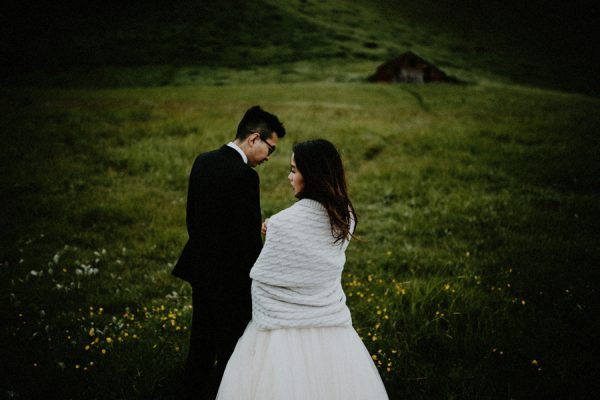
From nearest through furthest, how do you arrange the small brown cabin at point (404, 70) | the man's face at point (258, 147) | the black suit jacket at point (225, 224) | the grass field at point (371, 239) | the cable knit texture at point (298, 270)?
the cable knit texture at point (298, 270) → the black suit jacket at point (225, 224) → the man's face at point (258, 147) → the grass field at point (371, 239) → the small brown cabin at point (404, 70)

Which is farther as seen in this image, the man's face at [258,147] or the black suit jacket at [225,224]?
the man's face at [258,147]

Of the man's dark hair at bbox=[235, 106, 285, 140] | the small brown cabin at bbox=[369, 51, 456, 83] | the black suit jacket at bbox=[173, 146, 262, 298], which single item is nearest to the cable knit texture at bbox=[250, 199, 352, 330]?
the black suit jacket at bbox=[173, 146, 262, 298]

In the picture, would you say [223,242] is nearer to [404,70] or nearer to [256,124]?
[256,124]

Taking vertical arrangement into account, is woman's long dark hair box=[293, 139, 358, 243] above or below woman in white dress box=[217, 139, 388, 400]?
above

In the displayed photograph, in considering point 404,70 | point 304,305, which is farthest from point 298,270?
point 404,70

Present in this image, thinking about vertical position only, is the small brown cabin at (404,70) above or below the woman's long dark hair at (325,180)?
above

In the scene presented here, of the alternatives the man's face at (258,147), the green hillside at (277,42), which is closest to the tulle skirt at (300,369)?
the man's face at (258,147)

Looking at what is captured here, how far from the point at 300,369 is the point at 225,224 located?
131 centimetres

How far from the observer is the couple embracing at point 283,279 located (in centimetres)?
266

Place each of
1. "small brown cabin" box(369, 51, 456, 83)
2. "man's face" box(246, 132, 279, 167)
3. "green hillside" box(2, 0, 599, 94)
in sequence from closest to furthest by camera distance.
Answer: "man's face" box(246, 132, 279, 167)
"small brown cabin" box(369, 51, 456, 83)
"green hillside" box(2, 0, 599, 94)

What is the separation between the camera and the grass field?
13.4ft

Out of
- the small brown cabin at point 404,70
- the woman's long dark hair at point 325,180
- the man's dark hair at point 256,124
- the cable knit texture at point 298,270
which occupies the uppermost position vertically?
the small brown cabin at point 404,70

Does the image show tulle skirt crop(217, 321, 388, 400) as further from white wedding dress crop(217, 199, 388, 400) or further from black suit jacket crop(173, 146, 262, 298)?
black suit jacket crop(173, 146, 262, 298)

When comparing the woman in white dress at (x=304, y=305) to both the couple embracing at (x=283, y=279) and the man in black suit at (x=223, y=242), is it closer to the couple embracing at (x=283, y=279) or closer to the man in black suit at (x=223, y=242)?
the couple embracing at (x=283, y=279)
